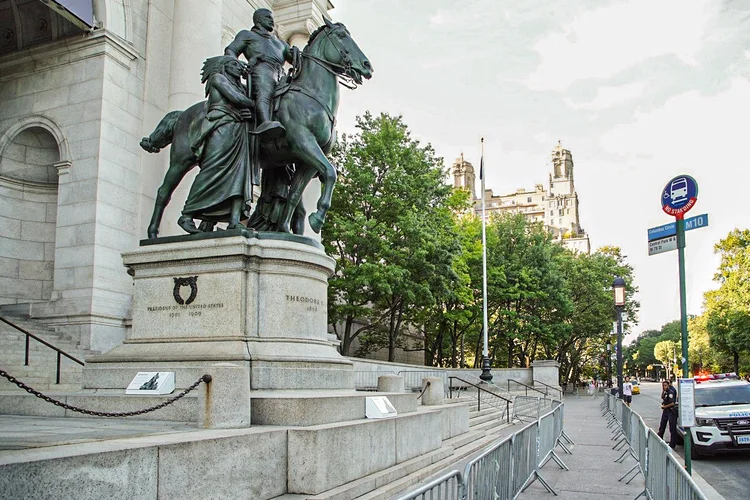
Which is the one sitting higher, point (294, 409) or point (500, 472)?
point (294, 409)

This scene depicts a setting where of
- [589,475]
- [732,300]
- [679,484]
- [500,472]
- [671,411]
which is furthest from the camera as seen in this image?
[732,300]

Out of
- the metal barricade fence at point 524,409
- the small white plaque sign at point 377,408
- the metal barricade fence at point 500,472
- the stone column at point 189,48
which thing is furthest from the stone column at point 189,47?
the metal barricade fence at point 524,409

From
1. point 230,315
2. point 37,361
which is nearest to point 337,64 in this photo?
point 230,315

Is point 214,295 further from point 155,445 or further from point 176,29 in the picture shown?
point 176,29

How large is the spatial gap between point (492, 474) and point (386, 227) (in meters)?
24.3

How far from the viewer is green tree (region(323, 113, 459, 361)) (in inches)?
1189

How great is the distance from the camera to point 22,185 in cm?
2039

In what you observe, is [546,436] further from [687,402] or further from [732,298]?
[732,298]

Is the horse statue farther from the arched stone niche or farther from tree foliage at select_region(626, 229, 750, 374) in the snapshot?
tree foliage at select_region(626, 229, 750, 374)

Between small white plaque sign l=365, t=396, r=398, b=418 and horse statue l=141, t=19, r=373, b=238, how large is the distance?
8.29ft

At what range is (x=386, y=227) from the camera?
3105 centimetres

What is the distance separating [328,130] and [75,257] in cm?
1193

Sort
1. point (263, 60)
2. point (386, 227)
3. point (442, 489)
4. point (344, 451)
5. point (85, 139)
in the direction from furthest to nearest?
point (386, 227) → point (85, 139) → point (263, 60) → point (344, 451) → point (442, 489)

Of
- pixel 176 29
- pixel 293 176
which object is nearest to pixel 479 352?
pixel 176 29
